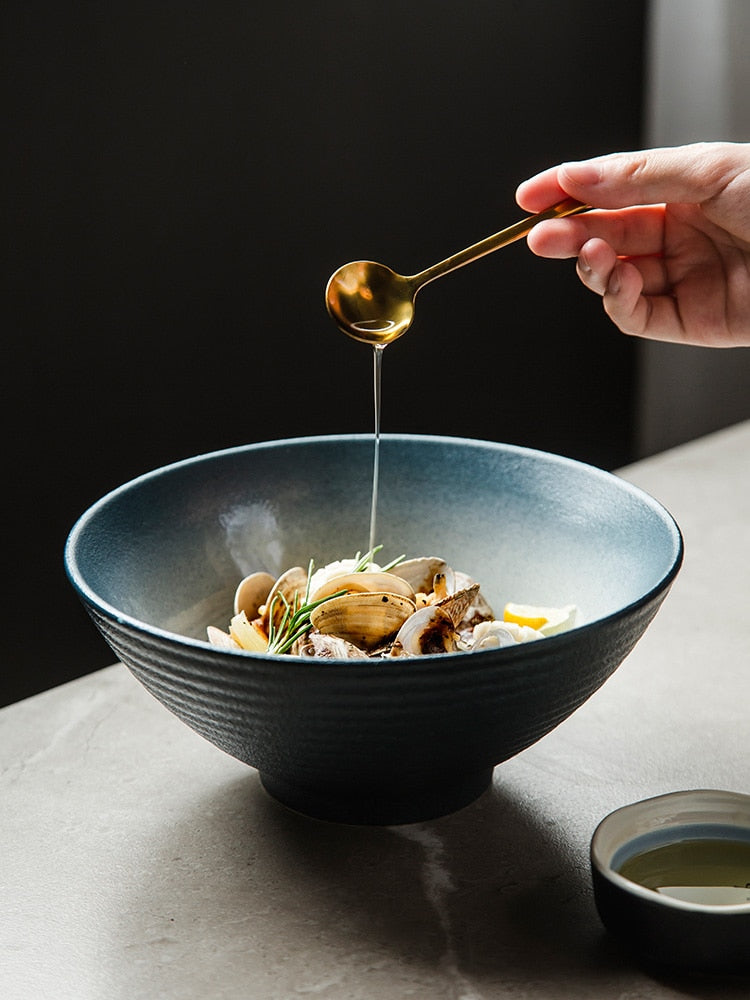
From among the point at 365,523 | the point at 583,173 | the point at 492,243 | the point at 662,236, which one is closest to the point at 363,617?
the point at 365,523

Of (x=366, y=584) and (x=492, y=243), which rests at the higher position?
(x=492, y=243)

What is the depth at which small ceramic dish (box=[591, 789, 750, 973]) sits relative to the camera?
2.47 ft

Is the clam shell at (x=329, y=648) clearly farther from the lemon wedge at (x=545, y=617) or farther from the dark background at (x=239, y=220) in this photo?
the dark background at (x=239, y=220)

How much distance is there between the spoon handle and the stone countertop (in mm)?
414

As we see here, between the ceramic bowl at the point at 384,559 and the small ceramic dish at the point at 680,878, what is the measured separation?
0.09 m

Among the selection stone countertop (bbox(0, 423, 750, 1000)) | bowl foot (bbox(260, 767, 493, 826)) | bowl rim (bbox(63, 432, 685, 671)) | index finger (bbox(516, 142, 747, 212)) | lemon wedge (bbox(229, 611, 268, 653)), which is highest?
index finger (bbox(516, 142, 747, 212))

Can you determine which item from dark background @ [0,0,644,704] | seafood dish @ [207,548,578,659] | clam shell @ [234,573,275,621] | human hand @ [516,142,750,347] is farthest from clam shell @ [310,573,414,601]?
dark background @ [0,0,644,704]

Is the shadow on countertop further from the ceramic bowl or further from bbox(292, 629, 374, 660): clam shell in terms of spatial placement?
bbox(292, 629, 374, 660): clam shell

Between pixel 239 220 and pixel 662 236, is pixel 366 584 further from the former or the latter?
pixel 239 220

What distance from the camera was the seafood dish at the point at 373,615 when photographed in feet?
3.01

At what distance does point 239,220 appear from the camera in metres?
1.54

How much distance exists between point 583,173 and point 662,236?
0.21 m

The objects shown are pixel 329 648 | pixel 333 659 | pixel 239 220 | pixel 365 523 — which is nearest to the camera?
pixel 333 659

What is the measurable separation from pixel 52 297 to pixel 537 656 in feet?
2.71
